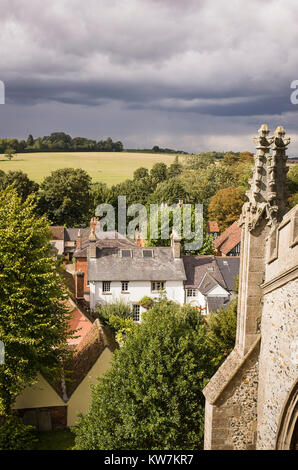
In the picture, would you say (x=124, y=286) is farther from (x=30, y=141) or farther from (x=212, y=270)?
(x=30, y=141)

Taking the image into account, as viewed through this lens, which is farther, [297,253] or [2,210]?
[2,210]

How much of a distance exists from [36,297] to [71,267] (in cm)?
4522

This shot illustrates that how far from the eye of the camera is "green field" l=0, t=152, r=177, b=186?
101 metres

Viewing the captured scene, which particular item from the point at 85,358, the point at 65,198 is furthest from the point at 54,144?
the point at 85,358

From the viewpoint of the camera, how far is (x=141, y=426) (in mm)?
13625

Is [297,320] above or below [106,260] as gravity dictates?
above

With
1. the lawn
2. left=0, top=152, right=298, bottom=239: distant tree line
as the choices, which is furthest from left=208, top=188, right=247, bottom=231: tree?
the lawn

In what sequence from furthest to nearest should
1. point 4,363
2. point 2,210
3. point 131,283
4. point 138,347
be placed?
point 131,283 < point 2,210 < point 4,363 < point 138,347

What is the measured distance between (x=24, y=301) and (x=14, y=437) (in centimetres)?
583

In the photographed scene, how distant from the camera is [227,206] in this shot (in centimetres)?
6912

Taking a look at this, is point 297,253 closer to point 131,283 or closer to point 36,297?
point 36,297

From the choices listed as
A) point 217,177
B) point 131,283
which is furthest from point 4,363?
point 217,177

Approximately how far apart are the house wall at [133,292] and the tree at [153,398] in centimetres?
2252

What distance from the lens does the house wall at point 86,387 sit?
20.6 m
